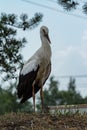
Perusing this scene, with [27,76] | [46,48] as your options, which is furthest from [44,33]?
[27,76]

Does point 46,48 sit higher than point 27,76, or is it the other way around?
point 46,48

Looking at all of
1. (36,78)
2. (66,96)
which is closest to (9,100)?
(66,96)

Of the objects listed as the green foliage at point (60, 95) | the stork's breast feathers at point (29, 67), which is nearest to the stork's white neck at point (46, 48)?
the stork's breast feathers at point (29, 67)

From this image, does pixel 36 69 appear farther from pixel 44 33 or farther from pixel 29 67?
pixel 44 33

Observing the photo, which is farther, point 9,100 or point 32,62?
point 9,100

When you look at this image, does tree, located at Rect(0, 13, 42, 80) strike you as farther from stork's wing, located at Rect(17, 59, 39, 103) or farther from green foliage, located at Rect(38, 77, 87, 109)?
green foliage, located at Rect(38, 77, 87, 109)

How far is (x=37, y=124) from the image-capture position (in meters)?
9.45

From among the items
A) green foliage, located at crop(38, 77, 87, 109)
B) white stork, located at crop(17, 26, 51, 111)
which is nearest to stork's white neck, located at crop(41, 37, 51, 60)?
white stork, located at crop(17, 26, 51, 111)

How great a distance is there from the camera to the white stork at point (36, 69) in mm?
11406

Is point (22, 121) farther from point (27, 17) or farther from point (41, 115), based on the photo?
point (27, 17)

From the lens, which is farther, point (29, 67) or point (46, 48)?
point (46, 48)

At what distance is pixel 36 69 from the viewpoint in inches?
450

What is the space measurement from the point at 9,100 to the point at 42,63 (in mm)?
58880

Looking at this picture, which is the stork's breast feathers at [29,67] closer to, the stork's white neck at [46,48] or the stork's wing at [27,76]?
the stork's wing at [27,76]
